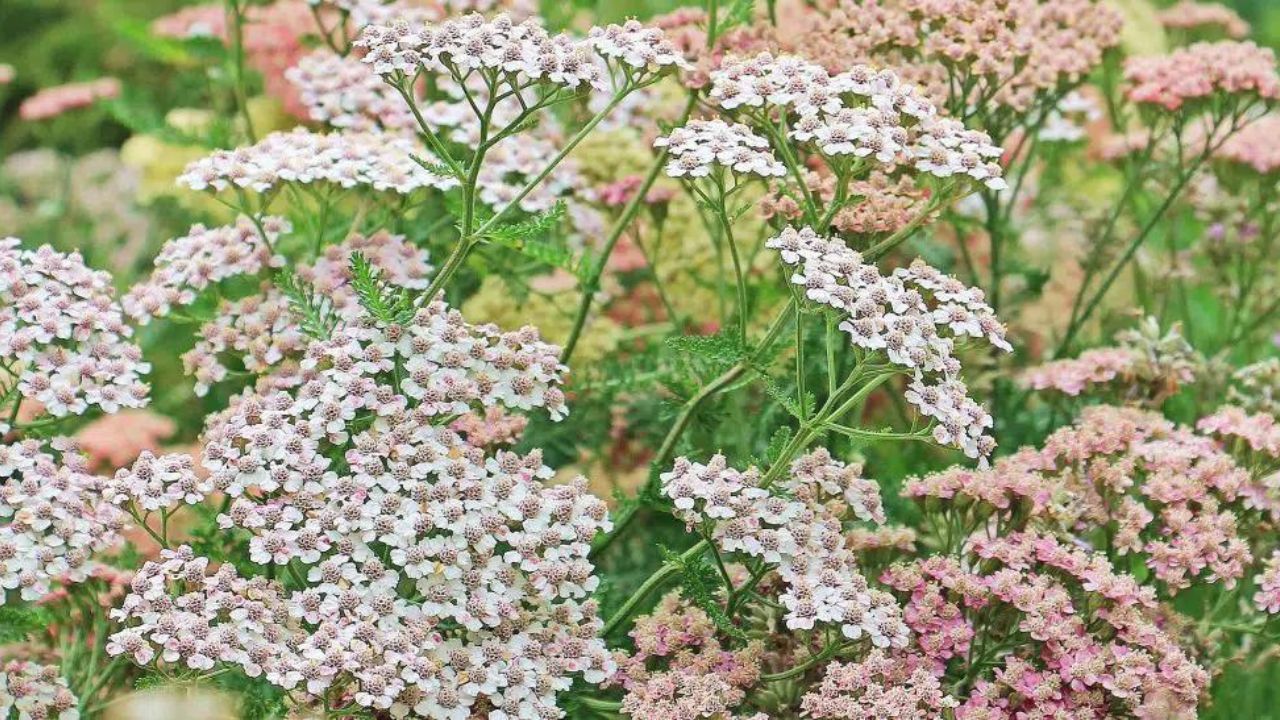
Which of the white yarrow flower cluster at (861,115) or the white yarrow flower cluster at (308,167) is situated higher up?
the white yarrow flower cluster at (861,115)

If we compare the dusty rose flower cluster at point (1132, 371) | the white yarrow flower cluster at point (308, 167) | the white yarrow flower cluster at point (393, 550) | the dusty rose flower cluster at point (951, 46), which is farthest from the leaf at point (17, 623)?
the dusty rose flower cluster at point (1132, 371)

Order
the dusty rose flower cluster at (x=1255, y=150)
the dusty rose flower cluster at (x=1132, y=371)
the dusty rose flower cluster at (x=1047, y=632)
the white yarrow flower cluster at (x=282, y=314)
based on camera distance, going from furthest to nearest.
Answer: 1. the dusty rose flower cluster at (x=1255, y=150)
2. the dusty rose flower cluster at (x=1132, y=371)
3. the white yarrow flower cluster at (x=282, y=314)
4. the dusty rose flower cluster at (x=1047, y=632)

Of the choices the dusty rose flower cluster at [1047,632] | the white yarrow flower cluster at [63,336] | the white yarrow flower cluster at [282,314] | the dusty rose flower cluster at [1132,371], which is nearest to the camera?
the dusty rose flower cluster at [1047,632]

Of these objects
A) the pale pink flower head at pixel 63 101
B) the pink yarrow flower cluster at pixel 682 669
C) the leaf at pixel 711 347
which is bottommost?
the pale pink flower head at pixel 63 101

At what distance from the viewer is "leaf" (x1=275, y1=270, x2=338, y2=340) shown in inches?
110

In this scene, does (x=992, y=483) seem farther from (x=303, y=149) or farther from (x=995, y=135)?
(x=303, y=149)

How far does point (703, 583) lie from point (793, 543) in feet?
0.60

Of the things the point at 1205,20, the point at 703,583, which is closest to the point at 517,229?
the point at 703,583

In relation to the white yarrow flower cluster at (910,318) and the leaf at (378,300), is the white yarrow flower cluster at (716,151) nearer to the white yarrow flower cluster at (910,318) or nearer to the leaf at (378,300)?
the white yarrow flower cluster at (910,318)

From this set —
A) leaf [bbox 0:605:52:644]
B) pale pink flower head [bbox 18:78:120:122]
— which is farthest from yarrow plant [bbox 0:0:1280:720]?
pale pink flower head [bbox 18:78:120:122]

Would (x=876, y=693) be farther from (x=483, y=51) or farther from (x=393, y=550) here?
(x=483, y=51)

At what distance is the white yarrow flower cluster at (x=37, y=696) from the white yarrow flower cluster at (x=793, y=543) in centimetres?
102

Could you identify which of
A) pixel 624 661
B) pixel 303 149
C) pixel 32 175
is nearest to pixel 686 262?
pixel 303 149

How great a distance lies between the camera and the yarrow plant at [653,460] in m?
2.50
